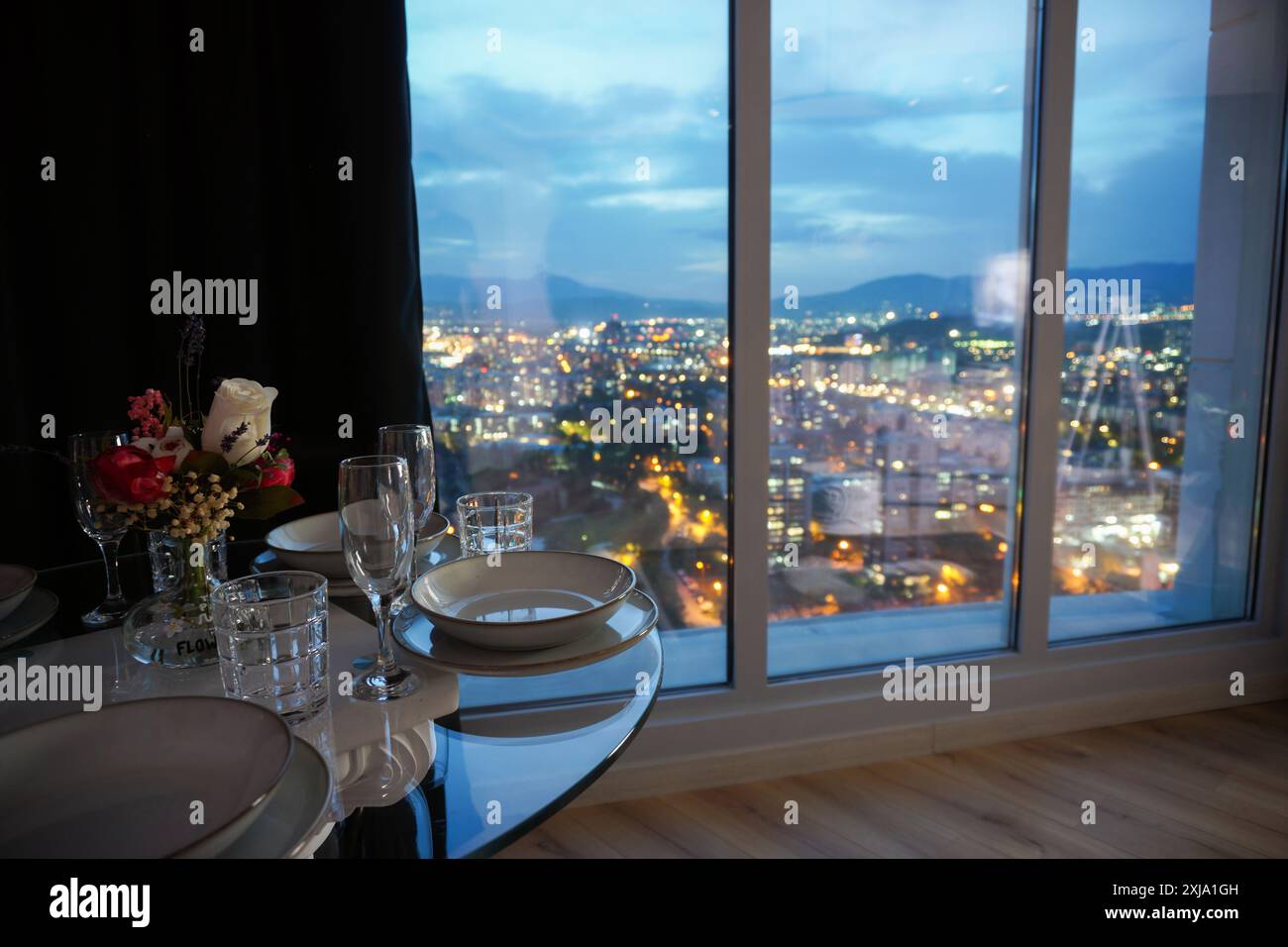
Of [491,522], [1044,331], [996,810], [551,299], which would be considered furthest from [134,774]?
[1044,331]

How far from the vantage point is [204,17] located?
1.71 m

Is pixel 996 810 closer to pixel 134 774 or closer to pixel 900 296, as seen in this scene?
pixel 900 296

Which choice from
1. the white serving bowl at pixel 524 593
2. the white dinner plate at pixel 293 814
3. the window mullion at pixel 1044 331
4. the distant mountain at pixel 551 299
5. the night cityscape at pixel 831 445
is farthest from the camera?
the window mullion at pixel 1044 331

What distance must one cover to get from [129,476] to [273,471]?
0.16 metres

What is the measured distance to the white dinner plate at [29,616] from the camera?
3.53 ft

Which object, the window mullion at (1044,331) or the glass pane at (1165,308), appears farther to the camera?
the glass pane at (1165,308)

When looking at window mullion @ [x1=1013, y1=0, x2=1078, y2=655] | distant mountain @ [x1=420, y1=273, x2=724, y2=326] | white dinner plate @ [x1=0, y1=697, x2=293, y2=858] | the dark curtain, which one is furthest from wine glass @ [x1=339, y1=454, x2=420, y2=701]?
window mullion @ [x1=1013, y1=0, x2=1078, y2=655]

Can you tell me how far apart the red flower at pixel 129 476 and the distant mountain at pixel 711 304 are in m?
1.22

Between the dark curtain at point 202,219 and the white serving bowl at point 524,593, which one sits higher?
the dark curtain at point 202,219

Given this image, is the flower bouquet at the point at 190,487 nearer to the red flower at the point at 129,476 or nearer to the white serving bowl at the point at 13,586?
the red flower at the point at 129,476

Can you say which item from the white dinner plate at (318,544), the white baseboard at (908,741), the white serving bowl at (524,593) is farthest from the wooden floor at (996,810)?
the white serving bowl at (524,593)

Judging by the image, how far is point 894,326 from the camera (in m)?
2.55
